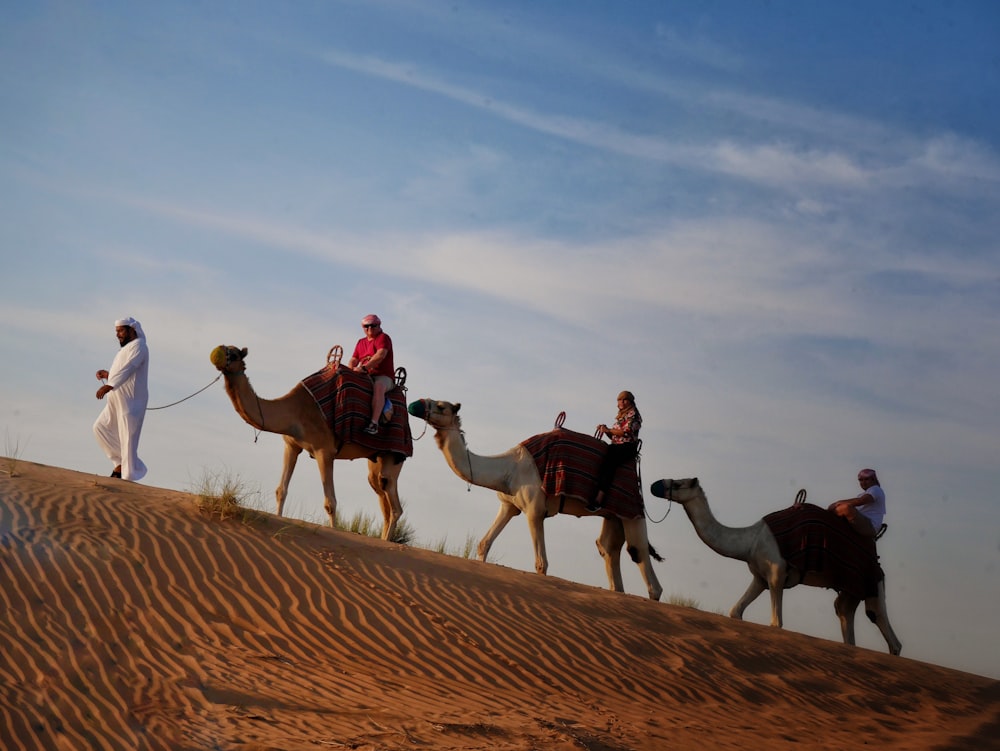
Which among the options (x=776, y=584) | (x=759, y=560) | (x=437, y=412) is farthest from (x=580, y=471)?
(x=776, y=584)

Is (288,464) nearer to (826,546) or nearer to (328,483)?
(328,483)

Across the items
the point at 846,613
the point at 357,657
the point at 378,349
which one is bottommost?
the point at 357,657

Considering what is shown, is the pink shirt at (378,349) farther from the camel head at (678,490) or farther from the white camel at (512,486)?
the camel head at (678,490)

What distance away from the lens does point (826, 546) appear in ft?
51.6

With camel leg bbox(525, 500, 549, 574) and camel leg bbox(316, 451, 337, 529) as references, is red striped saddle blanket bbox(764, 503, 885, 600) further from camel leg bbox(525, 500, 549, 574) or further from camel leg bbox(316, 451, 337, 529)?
camel leg bbox(316, 451, 337, 529)

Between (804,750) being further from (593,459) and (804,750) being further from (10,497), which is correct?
(10,497)

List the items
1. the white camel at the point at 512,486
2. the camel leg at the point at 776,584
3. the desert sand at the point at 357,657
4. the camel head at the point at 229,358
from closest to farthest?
the desert sand at the point at 357,657 < the camel head at the point at 229,358 < the white camel at the point at 512,486 < the camel leg at the point at 776,584

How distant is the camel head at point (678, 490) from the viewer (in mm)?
16547

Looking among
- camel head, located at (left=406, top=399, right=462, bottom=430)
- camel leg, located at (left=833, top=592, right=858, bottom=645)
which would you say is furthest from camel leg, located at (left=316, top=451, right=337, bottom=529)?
camel leg, located at (left=833, top=592, right=858, bottom=645)

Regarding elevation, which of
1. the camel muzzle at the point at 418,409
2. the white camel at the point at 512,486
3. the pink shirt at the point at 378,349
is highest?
the pink shirt at the point at 378,349

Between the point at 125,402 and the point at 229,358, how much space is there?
4.88 feet

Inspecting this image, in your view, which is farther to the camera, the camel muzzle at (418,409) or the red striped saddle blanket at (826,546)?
the red striped saddle blanket at (826,546)

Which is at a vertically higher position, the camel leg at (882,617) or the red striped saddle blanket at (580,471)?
the red striped saddle blanket at (580,471)

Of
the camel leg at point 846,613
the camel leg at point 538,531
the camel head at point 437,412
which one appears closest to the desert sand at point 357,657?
the camel leg at point 538,531
